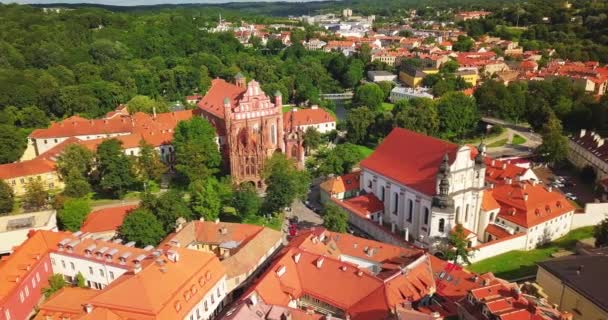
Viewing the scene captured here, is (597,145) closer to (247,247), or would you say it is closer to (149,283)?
(247,247)

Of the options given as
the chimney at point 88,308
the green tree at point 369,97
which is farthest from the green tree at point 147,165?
the green tree at point 369,97

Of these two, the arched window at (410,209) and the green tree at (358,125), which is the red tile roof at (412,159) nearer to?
the arched window at (410,209)

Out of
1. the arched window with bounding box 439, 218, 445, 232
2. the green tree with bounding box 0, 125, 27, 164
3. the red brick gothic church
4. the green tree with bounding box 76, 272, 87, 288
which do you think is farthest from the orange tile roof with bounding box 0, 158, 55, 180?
the arched window with bounding box 439, 218, 445, 232

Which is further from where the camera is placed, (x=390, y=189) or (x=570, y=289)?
(x=390, y=189)

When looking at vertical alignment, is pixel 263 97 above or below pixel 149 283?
above

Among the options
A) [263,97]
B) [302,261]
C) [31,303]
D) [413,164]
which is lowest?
[31,303]

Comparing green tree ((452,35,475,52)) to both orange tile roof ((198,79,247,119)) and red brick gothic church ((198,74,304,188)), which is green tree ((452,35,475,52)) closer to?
orange tile roof ((198,79,247,119))

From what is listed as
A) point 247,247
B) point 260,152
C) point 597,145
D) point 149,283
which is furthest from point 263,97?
point 597,145
